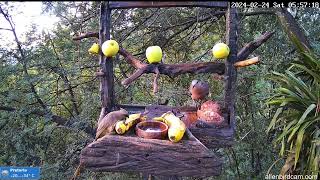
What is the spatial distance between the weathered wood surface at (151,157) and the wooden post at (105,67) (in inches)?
17.8

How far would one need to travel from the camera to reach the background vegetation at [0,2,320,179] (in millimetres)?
3641

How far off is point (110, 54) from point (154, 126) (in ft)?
1.66

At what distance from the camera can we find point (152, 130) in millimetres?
1756

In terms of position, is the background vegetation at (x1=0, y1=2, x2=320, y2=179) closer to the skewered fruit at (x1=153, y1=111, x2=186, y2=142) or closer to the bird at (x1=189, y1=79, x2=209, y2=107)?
the bird at (x1=189, y1=79, x2=209, y2=107)

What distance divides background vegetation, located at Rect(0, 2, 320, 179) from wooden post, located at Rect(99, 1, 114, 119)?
140 cm

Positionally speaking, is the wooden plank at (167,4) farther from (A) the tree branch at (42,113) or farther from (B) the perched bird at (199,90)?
(A) the tree branch at (42,113)

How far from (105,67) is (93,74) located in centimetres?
188

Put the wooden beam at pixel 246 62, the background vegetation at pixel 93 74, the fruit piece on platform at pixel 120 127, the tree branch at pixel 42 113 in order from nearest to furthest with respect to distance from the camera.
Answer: the fruit piece on platform at pixel 120 127, the wooden beam at pixel 246 62, the background vegetation at pixel 93 74, the tree branch at pixel 42 113

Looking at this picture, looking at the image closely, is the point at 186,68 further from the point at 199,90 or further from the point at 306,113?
the point at 306,113

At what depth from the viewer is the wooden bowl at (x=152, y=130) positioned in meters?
1.68
